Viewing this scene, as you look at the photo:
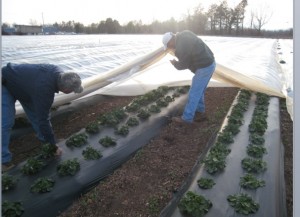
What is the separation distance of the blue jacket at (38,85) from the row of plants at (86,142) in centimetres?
28

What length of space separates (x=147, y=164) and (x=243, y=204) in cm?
124

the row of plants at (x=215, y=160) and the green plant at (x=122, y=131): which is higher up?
the green plant at (x=122, y=131)

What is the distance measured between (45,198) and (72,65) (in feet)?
11.7

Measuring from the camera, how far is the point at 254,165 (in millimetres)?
3156

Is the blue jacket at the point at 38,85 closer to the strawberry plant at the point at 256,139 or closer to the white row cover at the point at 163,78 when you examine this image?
the white row cover at the point at 163,78

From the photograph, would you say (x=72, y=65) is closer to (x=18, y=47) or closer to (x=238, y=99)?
(x=18, y=47)

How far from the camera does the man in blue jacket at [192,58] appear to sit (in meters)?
4.29

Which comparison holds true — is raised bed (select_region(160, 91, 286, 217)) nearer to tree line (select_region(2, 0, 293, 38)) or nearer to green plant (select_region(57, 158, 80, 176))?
green plant (select_region(57, 158, 80, 176))

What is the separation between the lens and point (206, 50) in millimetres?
4461

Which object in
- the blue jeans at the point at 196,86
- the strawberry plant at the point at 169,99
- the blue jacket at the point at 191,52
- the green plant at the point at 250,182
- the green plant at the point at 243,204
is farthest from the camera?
the strawberry plant at the point at 169,99

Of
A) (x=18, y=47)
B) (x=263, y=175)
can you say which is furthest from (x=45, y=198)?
(x=18, y=47)

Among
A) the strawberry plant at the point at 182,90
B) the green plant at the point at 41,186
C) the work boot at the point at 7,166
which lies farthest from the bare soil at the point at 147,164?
the strawberry plant at the point at 182,90

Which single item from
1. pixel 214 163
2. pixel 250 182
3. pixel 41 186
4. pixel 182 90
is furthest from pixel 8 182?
pixel 182 90

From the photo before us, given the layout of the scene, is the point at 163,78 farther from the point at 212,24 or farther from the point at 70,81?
the point at 70,81
